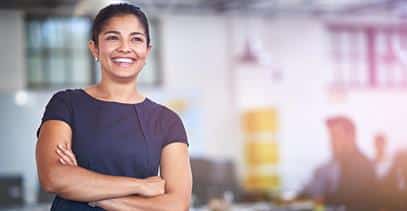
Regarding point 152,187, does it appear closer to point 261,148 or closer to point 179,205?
point 179,205

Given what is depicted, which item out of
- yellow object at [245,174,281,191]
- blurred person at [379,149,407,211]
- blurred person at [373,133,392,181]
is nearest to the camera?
blurred person at [379,149,407,211]

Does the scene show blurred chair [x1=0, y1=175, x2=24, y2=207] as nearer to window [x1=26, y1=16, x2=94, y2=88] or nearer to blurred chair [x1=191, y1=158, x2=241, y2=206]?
window [x1=26, y1=16, x2=94, y2=88]

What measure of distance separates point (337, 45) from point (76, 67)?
8.74ft

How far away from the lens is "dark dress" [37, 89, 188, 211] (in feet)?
4.83

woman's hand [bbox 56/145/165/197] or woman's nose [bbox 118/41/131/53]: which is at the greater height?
woman's nose [bbox 118/41/131/53]

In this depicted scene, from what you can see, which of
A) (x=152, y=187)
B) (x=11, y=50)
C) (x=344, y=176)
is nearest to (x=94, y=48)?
(x=152, y=187)

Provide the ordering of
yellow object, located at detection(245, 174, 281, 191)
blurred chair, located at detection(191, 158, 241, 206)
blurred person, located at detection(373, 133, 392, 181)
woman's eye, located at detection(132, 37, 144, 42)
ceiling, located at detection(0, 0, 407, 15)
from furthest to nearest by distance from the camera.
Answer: yellow object, located at detection(245, 174, 281, 191) → ceiling, located at detection(0, 0, 407, 15) → blurred chair, located at detection(191, 158, 241, 206) → blurred person, located at detection(373, 133, 392, 181) → woman's eye, located at detection(132, 37, 144, 42)

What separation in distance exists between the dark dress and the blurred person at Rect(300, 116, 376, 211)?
3.84 meters

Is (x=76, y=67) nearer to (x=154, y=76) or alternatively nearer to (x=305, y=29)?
(x=154, y=76)

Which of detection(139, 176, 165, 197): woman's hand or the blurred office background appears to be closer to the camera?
detection(139, 176, 165, 197): woman's hand

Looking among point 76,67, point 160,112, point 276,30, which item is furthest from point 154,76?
point 160,112

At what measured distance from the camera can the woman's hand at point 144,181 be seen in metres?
1.46

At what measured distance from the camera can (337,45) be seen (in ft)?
26.1

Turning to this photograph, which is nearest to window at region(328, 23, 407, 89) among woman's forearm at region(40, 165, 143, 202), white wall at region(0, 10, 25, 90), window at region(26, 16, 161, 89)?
window at region(26, 16, 161, 89)
